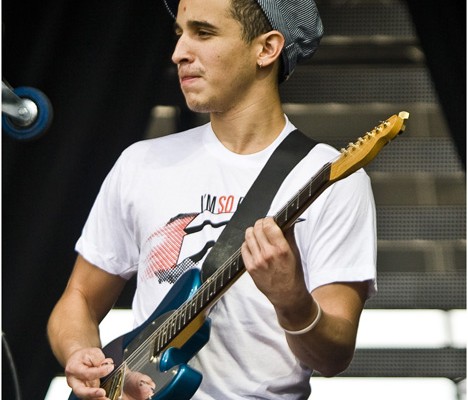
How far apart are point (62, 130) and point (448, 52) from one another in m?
1.05

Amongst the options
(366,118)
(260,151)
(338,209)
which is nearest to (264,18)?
(260,151)

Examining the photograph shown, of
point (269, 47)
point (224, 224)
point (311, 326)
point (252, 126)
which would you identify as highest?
point (269, 47)

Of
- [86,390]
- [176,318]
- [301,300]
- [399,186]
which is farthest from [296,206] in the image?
[399,186]

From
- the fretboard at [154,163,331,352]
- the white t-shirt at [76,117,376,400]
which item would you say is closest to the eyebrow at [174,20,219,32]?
the white t-shirt at [76,117,376,400]

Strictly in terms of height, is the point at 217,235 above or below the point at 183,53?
below

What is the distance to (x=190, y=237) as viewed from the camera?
2.49 m

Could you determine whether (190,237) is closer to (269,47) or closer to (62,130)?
(269,47)

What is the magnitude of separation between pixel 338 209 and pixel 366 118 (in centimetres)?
69

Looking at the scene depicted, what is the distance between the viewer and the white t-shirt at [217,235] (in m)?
2.42

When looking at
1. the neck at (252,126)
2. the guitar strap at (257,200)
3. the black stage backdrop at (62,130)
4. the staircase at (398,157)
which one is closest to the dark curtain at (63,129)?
the black stage backdrop at (62,130)

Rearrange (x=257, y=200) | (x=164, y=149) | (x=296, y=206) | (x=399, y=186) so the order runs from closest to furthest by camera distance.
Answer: (x=296, y=206) < (x=257, y=200) < (x=164, y=149) < (x=399, y=186)

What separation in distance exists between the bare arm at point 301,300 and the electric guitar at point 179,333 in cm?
6

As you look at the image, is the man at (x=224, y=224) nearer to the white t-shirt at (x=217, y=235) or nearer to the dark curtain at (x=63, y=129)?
the white t-shirt at (x=217, y=235)

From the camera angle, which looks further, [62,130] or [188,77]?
[62,130]
